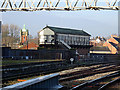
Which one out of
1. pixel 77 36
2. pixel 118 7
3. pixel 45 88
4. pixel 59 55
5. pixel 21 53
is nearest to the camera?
pixel 45 88

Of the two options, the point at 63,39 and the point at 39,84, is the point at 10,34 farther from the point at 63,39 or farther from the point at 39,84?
the point at 39,84

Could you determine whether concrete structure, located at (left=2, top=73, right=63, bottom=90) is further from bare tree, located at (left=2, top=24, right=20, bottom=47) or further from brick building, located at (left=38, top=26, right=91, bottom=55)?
bare tree, located at (left=2, top=24, right=20, bottom=47)

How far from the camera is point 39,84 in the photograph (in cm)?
868

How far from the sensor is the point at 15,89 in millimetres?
7180

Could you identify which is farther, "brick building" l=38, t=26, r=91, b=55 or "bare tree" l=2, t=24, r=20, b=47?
"bare tree" l=2, t=24, r=20, b=47

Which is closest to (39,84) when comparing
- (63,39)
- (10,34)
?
(63,39)

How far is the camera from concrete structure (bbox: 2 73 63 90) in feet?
24.5

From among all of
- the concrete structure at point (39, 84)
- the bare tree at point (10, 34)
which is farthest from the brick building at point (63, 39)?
the concrete structure at point (39, 84)

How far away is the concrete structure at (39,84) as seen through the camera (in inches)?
294

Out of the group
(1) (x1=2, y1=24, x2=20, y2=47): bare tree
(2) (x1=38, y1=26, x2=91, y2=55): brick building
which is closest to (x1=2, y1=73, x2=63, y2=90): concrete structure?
(2) (x1=38, y1=26, x2=91, y2=55): brick building

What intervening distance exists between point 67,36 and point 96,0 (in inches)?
1537

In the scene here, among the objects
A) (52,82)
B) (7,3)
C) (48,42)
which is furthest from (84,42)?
(52,82)

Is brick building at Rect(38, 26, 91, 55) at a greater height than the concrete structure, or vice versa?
brick building at Rect(38, 26, 91, 55)

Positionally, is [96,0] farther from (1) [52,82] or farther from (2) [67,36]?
(2) [67,36]
